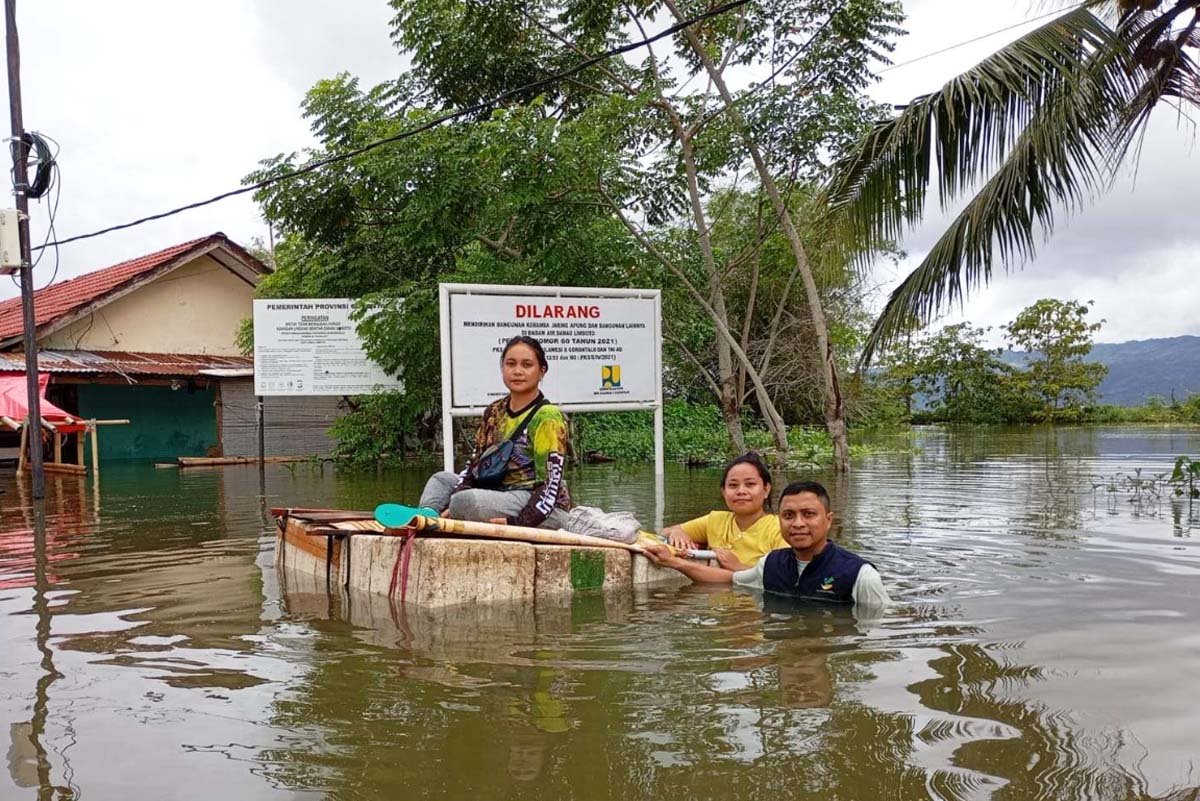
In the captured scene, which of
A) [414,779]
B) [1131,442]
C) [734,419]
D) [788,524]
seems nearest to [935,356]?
[1131,442]

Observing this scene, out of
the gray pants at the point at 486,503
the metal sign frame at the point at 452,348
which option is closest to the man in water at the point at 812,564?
the gray pants at the point at 486,503

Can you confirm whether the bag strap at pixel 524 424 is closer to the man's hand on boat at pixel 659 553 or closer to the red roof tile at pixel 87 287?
the man's hand on boat at pixel 659 553

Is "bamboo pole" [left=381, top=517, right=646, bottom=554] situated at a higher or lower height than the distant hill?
lower

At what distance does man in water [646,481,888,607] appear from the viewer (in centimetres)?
520

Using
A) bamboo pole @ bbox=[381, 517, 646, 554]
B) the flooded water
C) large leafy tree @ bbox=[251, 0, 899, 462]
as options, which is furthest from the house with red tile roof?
bamboo pole @ bbox=[381, 517, 646, 554]

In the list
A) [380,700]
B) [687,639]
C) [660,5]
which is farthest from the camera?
[660,5]

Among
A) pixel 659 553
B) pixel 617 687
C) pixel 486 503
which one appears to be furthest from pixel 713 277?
Answer: pixel 617 687

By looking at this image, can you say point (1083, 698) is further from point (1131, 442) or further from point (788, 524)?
point (1131, 442)

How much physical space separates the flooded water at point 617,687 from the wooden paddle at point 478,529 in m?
0.36

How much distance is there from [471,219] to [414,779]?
13.2 m

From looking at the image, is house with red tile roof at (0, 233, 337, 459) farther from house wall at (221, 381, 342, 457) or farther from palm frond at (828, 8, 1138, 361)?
palm frond at (828, 8, 1138, 361)

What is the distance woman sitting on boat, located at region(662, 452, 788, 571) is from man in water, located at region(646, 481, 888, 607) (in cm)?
36

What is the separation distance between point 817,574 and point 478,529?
1895 millimetres

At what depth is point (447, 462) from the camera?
9.92 meters
